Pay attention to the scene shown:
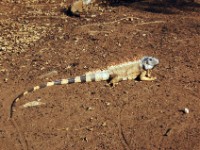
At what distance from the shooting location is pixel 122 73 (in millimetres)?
10016

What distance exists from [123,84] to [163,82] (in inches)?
34.1

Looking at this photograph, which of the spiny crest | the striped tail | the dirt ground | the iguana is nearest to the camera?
the dirt ground

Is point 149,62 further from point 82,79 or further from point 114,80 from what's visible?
point 82,79

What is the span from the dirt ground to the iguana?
0.15 m

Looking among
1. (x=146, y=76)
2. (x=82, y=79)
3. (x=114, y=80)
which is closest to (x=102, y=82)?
(x=114, y=80)

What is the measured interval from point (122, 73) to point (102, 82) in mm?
485

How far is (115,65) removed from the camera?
33.8ft

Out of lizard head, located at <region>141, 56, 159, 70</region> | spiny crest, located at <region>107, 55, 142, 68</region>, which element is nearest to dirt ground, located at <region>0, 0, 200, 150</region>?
spiny crest, located at <region>107, 55, 142, 68</region>

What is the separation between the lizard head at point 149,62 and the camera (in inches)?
396

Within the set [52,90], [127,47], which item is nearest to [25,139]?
[52,90]

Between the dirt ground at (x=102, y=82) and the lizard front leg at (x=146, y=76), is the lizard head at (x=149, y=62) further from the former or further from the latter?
the dirt ground at (x=102, y=82)

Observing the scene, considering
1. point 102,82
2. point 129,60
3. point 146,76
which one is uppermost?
point 129,60

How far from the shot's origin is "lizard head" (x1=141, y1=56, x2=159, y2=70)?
33.0ft

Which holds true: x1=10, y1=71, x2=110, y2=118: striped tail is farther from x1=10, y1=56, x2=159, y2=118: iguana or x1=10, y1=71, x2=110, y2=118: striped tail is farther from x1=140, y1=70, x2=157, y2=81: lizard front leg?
x1=140, y1=70, x2=157, y2=81: lizard front leg
